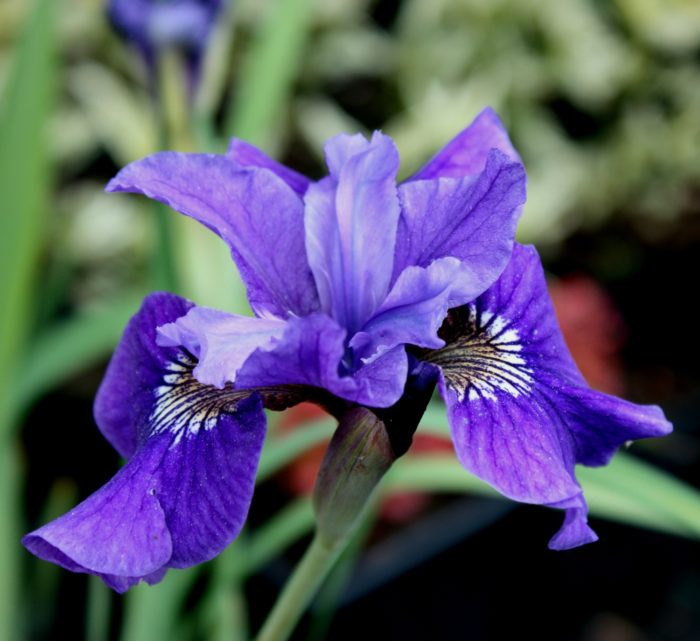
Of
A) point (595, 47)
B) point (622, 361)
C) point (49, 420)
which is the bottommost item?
point (622, 361)

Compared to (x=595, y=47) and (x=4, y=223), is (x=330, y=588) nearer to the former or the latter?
(x=4, y=223)

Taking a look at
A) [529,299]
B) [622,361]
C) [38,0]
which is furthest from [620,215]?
[529,299]

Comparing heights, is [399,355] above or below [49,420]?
above

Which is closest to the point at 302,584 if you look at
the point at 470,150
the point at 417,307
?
the point at 417,307

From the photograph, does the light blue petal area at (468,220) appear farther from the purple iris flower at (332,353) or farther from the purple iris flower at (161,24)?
the purple iris flower at (161,24)

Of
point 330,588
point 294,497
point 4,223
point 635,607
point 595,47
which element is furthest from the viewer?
point 595,47

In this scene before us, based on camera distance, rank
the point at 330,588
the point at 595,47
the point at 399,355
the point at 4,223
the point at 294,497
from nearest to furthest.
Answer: the point at 399,355
the point at 4,223
the point at 330,588
the point at 294,497
the point at 595,47

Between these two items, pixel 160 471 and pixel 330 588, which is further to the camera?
pixel 330 588

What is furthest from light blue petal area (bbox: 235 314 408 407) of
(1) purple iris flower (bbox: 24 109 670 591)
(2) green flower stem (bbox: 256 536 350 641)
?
(2) green flower stem (bbox: 256 536 350 641)
